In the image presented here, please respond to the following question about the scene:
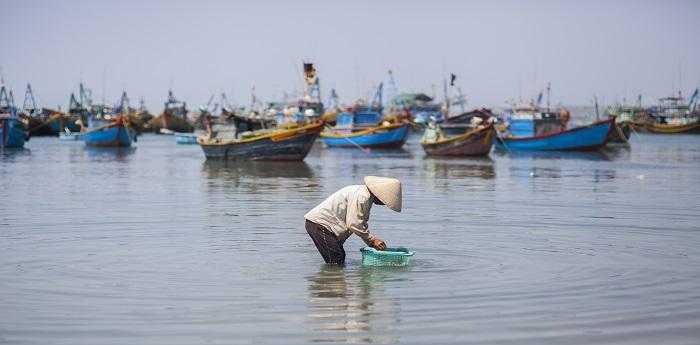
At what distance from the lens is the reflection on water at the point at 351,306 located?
8125 millimetres

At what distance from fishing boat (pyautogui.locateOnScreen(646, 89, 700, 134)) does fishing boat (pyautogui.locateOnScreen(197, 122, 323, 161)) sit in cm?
5777

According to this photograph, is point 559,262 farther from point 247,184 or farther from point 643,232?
point 247,184

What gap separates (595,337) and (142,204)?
13110 millimetres

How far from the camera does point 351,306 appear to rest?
9.24 meters

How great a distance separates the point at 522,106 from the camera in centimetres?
6222

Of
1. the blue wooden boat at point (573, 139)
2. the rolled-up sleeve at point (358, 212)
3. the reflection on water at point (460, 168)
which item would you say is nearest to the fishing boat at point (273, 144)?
the reflection on water at point (460, 168)

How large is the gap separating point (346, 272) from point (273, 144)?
27.3 meters

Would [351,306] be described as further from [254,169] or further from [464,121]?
[464,121]

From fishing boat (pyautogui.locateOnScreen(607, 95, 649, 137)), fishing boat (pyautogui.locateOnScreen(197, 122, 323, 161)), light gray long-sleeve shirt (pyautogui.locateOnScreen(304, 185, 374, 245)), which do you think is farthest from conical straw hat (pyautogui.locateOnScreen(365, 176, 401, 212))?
fishing boat (pyautogui.locateOnScreen(607, 95, 649, 137))

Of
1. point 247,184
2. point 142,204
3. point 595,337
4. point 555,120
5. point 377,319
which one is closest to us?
point 595,337

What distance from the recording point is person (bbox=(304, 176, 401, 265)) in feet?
33.3

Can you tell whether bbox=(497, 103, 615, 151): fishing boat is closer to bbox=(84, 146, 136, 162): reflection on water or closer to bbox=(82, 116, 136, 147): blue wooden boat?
bbox=(84, 146, 136, 162): reflection on water

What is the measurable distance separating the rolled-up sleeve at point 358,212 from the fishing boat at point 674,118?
274 ft

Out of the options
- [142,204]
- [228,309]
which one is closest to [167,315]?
[228,309]
